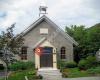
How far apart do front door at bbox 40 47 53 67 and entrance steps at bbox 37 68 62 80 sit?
2.49 meters

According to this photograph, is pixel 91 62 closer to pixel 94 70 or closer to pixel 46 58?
pixel 94 70

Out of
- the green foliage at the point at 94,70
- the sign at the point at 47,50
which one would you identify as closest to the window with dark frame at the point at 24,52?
the sign at the point at 47,50

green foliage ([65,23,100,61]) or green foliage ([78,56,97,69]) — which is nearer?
green foliage ([78,56,97,69])

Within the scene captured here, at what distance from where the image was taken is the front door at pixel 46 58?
160 ft

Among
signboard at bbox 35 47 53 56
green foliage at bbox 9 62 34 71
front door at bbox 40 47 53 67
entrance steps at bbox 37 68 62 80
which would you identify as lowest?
entrance steps at bbox 37 68 62 80

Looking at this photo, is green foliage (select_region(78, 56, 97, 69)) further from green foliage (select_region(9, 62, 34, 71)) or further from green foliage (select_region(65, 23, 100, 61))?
green foliage (select_region(9, 62, 34, 71))

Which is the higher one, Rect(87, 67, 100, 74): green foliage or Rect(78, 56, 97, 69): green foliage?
Rect(78, 56, 97, 69): green foliage

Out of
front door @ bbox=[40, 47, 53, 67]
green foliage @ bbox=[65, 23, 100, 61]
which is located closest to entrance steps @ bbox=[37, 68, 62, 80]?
front door @ bbox=[40, 47, 53, 67]

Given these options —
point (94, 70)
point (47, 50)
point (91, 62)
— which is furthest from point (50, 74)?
point (47, 50)

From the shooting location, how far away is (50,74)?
42.4m

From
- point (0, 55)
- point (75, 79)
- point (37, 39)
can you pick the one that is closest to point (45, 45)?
point (37, 39)

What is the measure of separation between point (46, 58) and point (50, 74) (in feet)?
22.9

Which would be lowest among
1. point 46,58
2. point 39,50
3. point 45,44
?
point 46,58

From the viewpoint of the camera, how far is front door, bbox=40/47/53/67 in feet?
160
